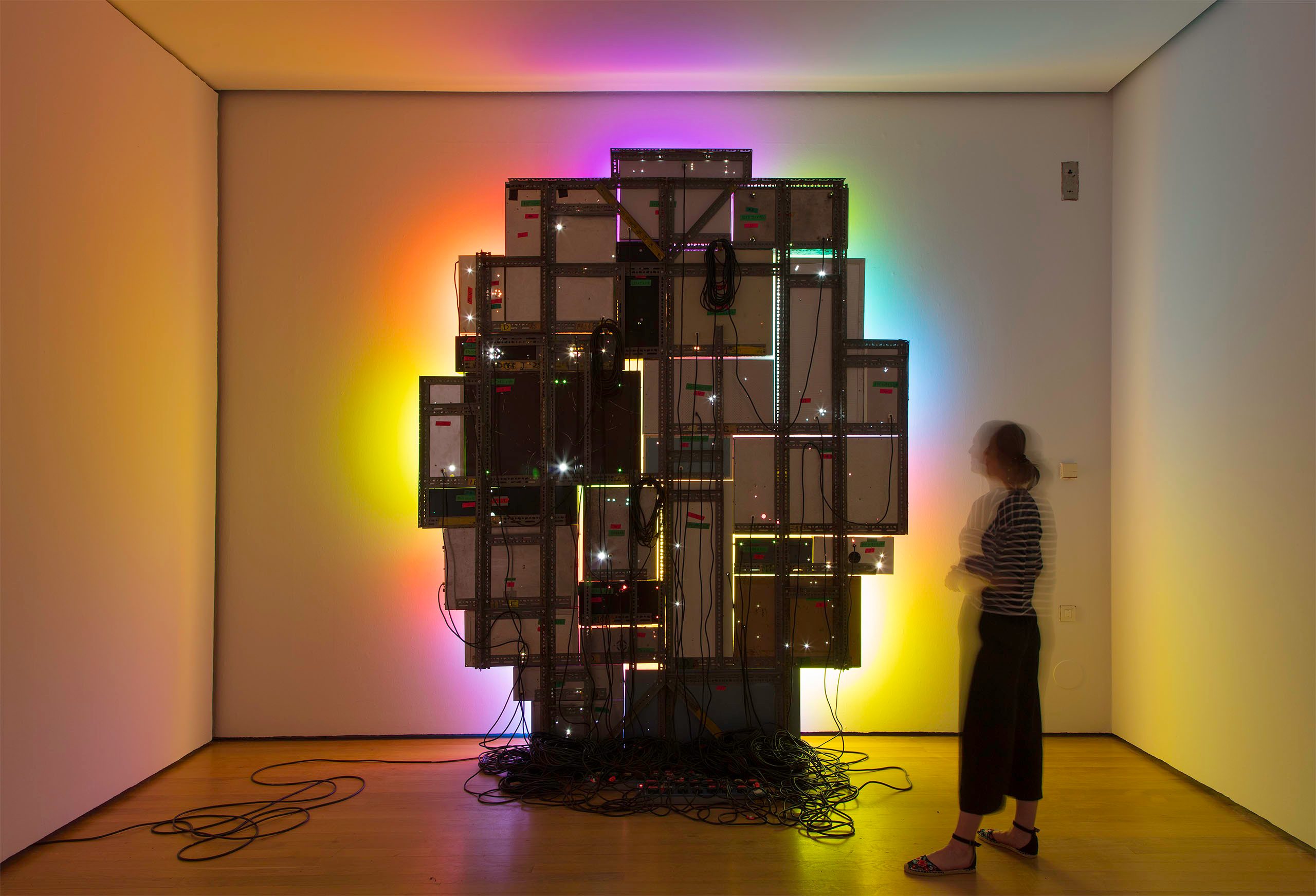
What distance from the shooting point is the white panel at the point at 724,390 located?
3.67 meters

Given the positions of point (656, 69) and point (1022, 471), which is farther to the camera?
point (656, 69)

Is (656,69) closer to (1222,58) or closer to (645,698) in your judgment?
(1222,58)

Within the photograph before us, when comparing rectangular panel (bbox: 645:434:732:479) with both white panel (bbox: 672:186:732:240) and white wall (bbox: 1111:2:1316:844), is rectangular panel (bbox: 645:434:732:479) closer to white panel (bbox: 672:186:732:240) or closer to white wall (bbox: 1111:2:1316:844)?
white panel (bbox: 672:186:732:240)

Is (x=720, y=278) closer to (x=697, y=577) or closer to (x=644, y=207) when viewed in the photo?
(x=644, y=207)

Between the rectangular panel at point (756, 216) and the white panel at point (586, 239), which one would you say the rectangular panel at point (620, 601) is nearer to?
the white panel at point (586, 239)

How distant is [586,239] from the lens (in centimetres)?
373

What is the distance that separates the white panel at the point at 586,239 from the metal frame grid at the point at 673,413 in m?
0.04

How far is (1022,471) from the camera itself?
2553mm

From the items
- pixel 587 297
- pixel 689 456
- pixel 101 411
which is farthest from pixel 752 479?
pixel 101 411

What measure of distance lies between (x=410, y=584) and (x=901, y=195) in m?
3.47

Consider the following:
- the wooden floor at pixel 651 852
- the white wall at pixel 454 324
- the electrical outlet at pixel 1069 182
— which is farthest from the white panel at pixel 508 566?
the electrical outlet at pixel 1069 182

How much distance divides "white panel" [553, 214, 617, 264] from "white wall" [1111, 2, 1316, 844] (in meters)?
2.76

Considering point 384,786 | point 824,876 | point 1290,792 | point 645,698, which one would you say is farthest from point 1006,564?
point 384,786

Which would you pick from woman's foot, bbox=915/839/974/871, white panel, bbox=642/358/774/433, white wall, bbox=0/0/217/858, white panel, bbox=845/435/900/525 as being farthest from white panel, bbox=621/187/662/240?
woman's foot, bbox=915/839/974/871
